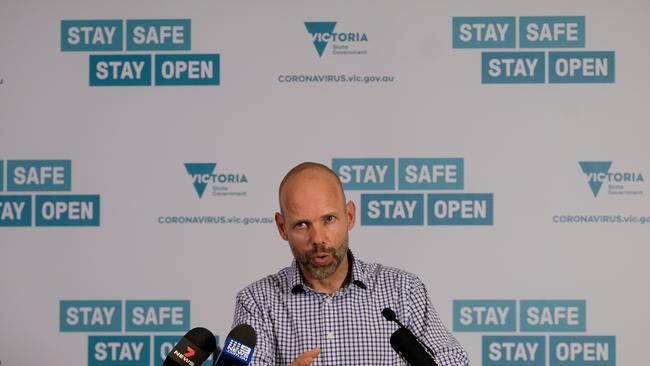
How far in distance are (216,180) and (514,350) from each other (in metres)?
1.63

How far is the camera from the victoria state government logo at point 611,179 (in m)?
3.88

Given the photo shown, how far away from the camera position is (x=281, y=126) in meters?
3.98

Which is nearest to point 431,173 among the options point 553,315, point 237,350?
point 553,315

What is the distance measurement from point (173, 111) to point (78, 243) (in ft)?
2.60

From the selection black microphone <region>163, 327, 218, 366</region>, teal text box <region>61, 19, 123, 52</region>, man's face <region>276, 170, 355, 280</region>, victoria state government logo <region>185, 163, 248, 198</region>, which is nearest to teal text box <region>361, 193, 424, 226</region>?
victoria state government logo <region>185, 163, 248, 198</region>

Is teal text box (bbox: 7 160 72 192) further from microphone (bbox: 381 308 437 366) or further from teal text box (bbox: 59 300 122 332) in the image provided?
microphone (bbox: 381 308 437 366)

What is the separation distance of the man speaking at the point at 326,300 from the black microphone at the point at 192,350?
55 cm

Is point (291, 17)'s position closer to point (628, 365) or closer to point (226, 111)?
point (226, 111)

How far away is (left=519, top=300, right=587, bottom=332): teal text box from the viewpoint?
12.7 ft

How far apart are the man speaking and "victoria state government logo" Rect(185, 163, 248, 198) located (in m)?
1.61

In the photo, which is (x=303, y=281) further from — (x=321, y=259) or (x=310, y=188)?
(x=310, y=188)

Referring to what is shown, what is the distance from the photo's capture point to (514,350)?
12.8 ft

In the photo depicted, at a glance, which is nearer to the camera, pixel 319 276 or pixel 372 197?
pixel 319 276

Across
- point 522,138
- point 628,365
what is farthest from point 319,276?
point 628,365
